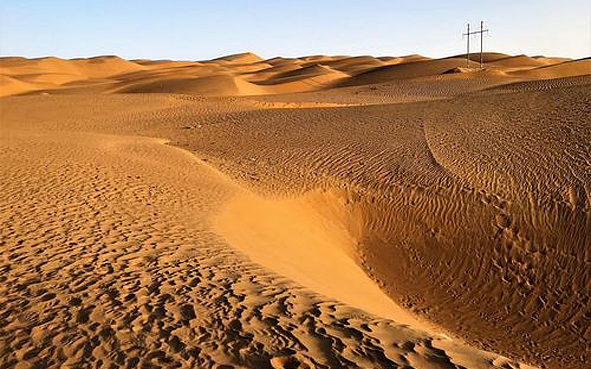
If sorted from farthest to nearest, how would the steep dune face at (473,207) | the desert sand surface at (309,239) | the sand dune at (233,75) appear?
1. the sand dune at (233,75)
2. the steep dune face at (473,207)
3. the desert sand surface at (309,239)

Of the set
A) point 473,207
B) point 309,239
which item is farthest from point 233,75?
point 309,239

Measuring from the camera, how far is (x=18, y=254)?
6.33 metres

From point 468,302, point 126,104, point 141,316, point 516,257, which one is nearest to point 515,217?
point 516,257

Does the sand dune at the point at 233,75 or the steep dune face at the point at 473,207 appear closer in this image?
the steep dune face at the point at 473,207

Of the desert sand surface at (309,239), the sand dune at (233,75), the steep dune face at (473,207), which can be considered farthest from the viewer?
the sand dune at (233,75)

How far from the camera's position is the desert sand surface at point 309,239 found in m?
4.43

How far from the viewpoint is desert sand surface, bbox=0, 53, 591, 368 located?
4.43 meters

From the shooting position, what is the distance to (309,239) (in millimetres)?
9016

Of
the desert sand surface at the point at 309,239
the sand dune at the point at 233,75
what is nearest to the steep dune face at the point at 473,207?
the desert sand surface at the point at 309,239

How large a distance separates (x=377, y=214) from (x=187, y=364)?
7.16 m

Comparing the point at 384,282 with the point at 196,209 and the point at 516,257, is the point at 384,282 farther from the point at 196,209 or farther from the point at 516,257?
the point at 196,209

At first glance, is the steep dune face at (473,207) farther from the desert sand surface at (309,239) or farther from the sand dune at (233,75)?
the sand dune at (233,75)

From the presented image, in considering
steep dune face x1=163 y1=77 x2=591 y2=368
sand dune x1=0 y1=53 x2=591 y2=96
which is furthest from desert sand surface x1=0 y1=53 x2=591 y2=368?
sand dune x1=0 y1=53 x2=591 y2=96

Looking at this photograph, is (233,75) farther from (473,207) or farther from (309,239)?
(309,239)
